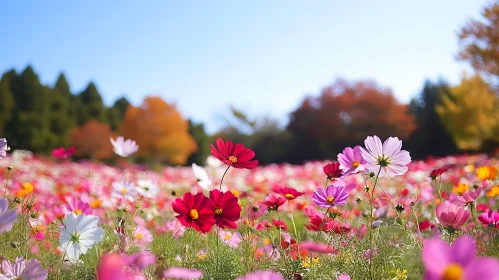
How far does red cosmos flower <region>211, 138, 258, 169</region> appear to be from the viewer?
1.28m

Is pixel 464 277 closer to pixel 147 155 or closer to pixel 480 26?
pixel 480 26

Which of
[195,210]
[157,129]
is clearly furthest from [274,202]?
[157,129]

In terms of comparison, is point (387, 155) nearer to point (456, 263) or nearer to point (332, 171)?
point (332, 171)

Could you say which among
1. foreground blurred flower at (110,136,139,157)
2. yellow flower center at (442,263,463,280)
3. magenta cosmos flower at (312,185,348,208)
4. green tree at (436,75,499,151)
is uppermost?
green tree at (436,75,499,151)

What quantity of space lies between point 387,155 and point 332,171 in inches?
9.0

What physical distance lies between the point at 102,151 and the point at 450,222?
68.5 feet

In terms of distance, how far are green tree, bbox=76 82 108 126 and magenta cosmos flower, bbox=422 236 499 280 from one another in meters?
23.2

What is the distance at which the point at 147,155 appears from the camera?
1883 cm

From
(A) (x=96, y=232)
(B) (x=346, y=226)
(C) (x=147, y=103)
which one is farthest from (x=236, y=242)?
(C) (x=147, y=103)

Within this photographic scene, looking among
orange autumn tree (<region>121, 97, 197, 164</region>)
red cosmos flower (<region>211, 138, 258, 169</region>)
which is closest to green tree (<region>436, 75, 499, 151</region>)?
orange autumn tree (<region>121, 97, 197, 164</region>)

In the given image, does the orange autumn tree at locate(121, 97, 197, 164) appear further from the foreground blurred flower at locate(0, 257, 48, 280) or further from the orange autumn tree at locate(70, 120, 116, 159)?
the foreground blurred flower at locate(0, 257, 48, 280)

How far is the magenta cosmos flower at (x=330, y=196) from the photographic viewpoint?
1260 millimetres

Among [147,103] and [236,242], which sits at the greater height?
[147,103]

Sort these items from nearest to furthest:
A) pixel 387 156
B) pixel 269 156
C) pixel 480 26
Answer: pixel 387 156 → pixel 480 26 → pixel 269 156
